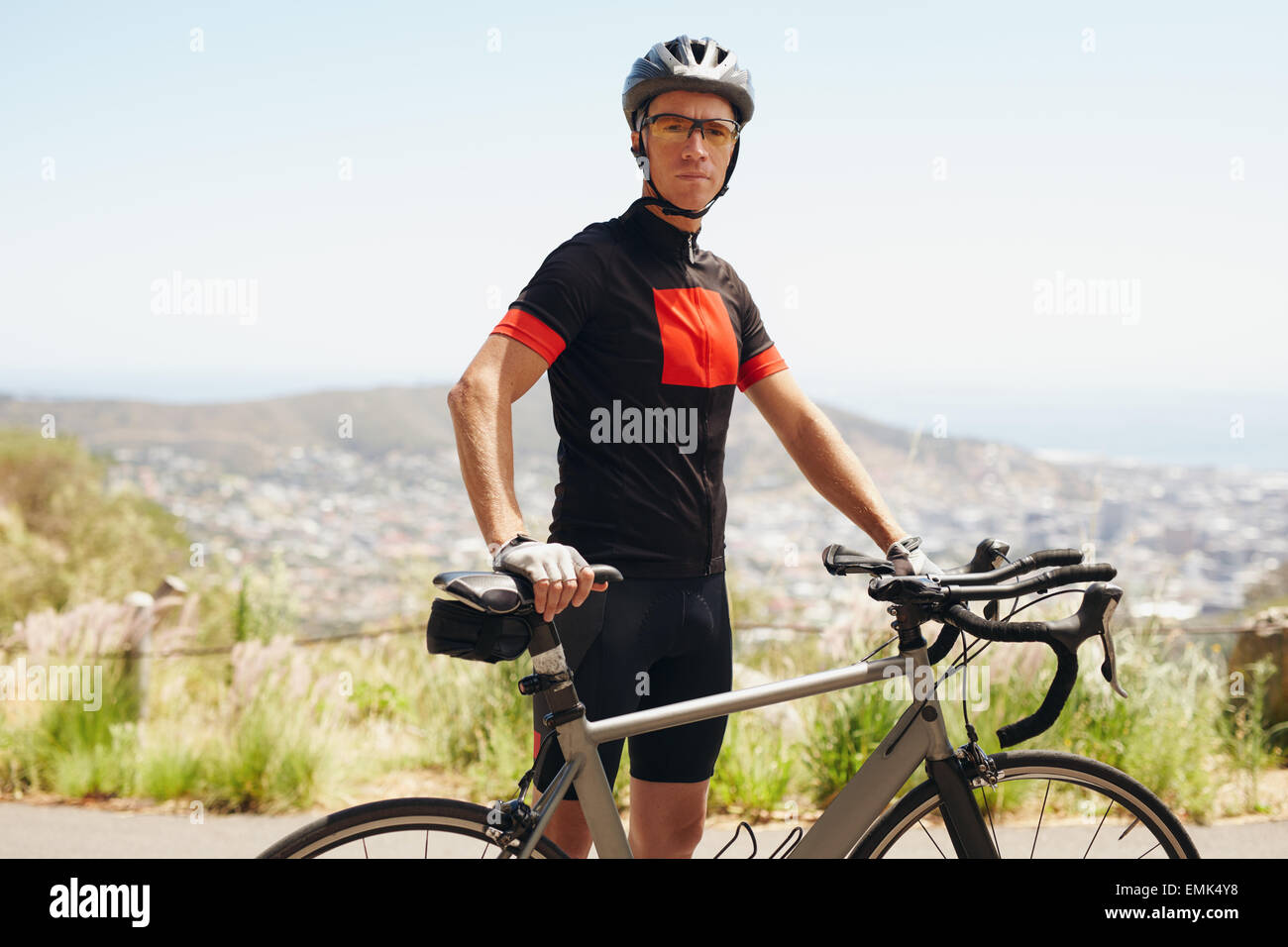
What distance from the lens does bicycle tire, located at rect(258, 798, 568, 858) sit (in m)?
1.77

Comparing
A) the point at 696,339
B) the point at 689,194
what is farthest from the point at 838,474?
the point at 689,194

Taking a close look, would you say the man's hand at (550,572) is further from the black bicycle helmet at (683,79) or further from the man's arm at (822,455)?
the black bicycle helmet at (683,79)

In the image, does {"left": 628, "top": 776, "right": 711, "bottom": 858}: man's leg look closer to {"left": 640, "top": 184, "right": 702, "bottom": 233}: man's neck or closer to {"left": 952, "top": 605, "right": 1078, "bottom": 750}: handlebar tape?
{"left": 952, "top": 605, "right": 1078, "bottom": 750}: handlebar tape

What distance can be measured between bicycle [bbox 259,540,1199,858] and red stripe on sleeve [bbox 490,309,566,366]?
0.53 m

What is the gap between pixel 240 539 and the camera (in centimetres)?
2625

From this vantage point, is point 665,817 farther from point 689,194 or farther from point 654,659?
point 689,194

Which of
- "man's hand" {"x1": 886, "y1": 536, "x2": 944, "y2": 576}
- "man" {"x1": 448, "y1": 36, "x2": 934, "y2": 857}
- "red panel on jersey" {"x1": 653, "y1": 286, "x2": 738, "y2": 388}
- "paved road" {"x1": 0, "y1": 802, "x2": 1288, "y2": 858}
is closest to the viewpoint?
"man's hand" {"x1": 886, "y1": 536, "x2": 944, "y2": 576}

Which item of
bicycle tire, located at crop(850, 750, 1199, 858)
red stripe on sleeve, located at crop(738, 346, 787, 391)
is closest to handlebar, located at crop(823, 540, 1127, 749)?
bicycle tire, located at crop(850, 750, 1199, 858)

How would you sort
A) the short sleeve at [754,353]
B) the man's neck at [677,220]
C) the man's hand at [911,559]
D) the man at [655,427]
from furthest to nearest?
the short sleeve at [754,353] → the man's neck at [677,220] → the man at [655,427] → the man's hand at [911,559]

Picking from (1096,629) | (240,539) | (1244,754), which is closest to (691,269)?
(1096,629)

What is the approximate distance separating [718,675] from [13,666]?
416 cm

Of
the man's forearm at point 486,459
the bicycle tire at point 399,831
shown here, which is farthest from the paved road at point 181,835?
the man's forearm at point 486,459

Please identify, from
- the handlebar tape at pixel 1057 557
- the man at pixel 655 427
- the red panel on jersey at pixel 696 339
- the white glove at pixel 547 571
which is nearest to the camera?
A: the white glove at pixel 547 571

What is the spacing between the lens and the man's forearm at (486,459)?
198 centimetres
